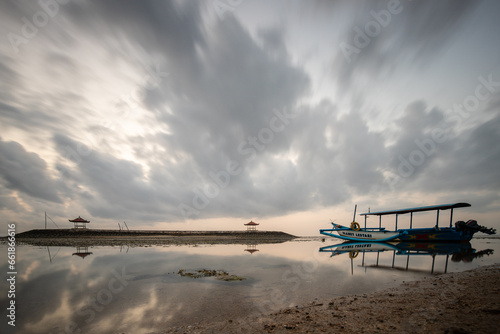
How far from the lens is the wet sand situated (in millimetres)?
5676

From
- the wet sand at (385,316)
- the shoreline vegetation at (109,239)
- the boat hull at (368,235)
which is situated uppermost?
the wet sand at (385,316)

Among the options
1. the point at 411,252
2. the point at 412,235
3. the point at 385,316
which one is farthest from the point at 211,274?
the point at 412,235

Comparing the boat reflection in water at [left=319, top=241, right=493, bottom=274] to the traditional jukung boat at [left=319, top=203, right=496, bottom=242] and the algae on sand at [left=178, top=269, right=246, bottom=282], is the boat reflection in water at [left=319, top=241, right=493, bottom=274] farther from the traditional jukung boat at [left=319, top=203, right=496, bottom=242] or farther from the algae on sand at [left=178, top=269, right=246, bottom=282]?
the algae on sand at [left=178, top=269, right=246, bottom=282]

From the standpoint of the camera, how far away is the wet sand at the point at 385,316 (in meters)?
5.68

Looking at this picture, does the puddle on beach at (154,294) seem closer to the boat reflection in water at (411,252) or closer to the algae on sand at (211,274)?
the algae on sand at (211,274)

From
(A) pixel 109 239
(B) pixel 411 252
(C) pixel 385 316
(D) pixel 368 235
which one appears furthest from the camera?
(A) pixel 109 239

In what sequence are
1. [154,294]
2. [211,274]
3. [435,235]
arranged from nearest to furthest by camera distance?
[154,294]
[211,274]
[435,235]

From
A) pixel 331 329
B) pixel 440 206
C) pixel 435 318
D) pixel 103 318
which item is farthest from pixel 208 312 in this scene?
pixel 440 206

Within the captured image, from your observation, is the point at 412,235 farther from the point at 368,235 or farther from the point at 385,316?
the point at 385,316

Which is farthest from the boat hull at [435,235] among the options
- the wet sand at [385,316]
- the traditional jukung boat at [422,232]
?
the wet sand at [385,316]

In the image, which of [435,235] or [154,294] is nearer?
[154,294]

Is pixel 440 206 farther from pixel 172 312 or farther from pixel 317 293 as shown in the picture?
pixel 172 312

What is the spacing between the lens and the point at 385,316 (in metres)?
6.58

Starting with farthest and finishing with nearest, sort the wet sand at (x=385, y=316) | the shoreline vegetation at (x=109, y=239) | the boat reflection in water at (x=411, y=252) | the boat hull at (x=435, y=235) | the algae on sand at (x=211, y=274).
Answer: the boat hull at (x=435, y=235), the shoreline vegetation at (x=109, y=239), the boat reflection in water at (x=411, y=252), the algae on sand at (x=211, y=274), the wet sand at (x=385, y=316)
